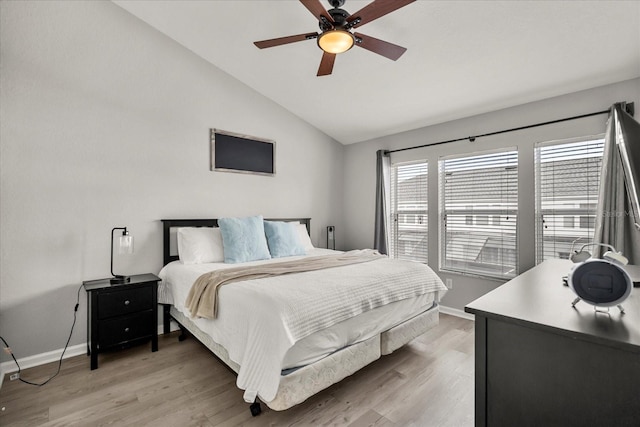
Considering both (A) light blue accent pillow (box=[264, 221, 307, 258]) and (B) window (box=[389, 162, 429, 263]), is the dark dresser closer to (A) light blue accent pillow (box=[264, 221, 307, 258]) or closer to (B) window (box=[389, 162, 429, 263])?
(A) light blue accent pillow (box=[264, 221, 307, 258])

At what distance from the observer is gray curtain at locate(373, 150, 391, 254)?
428cm

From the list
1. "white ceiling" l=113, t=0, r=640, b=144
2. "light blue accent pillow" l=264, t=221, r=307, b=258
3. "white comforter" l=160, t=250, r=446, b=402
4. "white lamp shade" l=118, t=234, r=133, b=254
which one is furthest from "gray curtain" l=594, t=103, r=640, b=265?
"white lamp shade" l=118, t=234, r=133, b=254

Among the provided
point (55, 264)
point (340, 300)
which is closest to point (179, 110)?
point (55, 264)

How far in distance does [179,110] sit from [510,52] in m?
3.26

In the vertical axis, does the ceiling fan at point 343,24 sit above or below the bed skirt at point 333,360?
above

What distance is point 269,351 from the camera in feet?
5.23

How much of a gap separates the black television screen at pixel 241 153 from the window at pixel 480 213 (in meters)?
2.32

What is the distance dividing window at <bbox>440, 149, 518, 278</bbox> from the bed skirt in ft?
3.82

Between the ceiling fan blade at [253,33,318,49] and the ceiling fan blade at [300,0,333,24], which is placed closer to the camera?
the ceiling fan blade at [300,0,333,24]

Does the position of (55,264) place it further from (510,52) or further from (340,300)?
(510,52)

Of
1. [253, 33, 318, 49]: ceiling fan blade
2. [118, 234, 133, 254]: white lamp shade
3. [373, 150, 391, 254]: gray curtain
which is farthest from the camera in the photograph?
[373, 150, 391, 254]: gray curtain

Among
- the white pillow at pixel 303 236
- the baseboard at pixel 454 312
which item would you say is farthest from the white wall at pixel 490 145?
the white pillow at pixel 303 236

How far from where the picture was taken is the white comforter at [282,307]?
1604 mm

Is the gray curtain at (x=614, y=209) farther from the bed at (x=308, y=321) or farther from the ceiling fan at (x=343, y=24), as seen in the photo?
the ceiling fan at (x=343, y=24)
